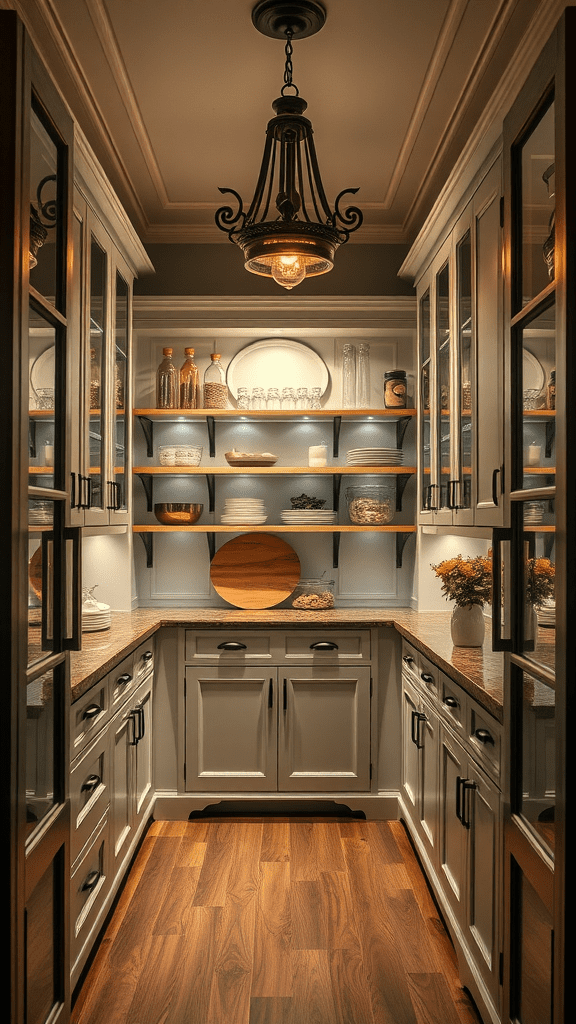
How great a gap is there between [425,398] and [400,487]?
660mm

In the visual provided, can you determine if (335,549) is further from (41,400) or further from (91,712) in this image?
(41,400)

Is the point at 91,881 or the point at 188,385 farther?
the point at 188,385

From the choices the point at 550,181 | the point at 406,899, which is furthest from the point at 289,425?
the point at 550,181

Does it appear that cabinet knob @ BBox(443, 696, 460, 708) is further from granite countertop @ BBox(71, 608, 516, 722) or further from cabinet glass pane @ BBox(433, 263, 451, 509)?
cabinet glass pane @ BBox(433, 263, 451, 509)

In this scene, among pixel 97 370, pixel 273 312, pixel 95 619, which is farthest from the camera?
pixel 273 312

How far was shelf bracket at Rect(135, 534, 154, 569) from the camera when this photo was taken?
4.40m

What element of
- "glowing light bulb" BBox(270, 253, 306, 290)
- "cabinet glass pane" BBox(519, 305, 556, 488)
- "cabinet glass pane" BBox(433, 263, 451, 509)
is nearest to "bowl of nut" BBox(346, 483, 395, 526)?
"cabinet glass pane" BBox(433, 263, 451, 509)

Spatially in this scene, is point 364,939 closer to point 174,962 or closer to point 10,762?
point 174,962

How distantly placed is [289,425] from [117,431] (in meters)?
1.15

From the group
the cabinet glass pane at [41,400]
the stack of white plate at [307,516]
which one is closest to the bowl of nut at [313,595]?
the stack of white plate at [307,516]

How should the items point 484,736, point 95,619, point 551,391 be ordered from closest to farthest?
point 551,391, point 484,736, point 95,619

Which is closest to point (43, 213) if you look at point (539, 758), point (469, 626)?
point (539, 758)

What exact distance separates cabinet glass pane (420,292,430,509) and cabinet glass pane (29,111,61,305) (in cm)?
231

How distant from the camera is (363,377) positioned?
4.24m
